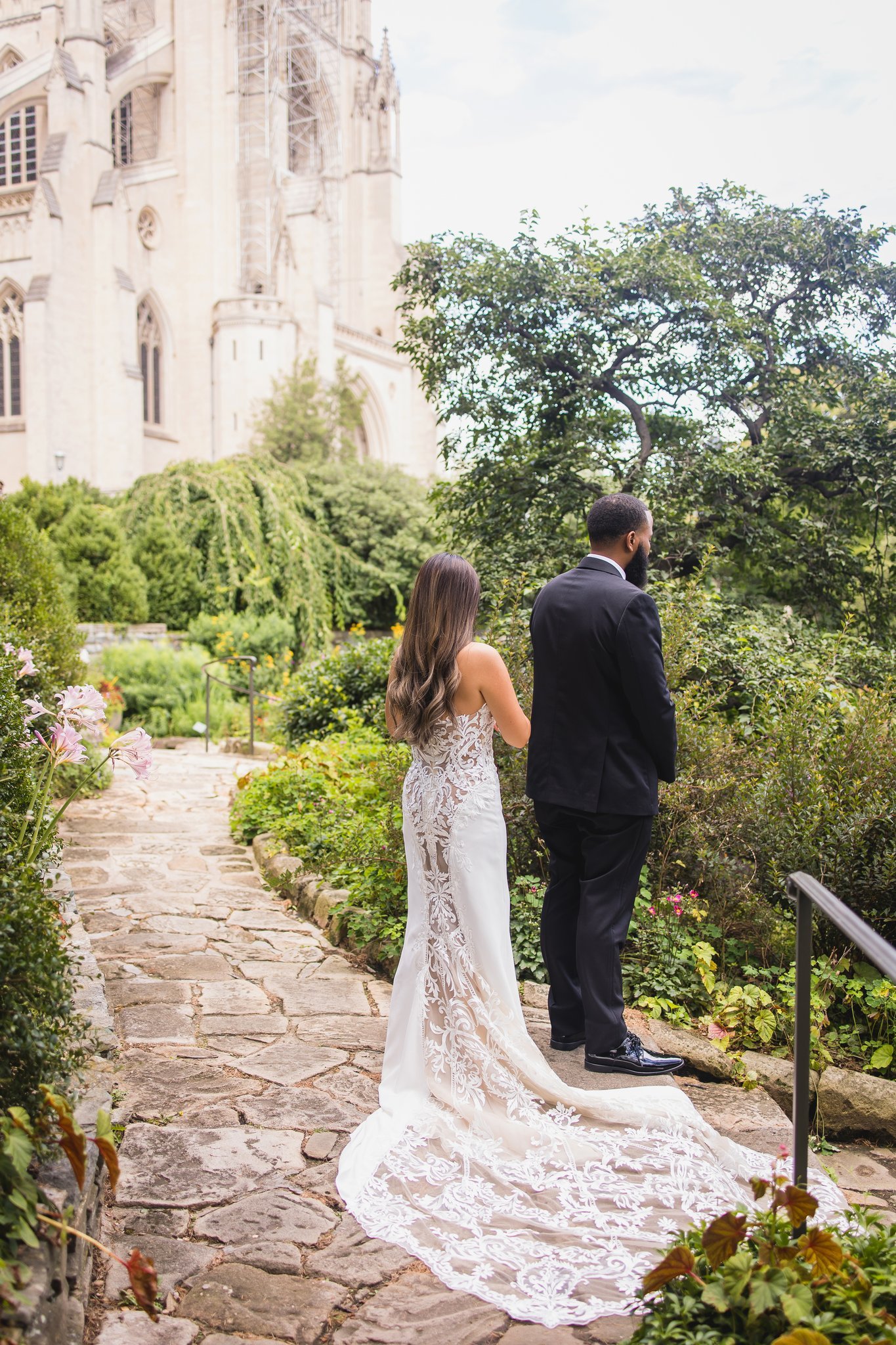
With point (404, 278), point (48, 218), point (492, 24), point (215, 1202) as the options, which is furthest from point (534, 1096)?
point (48, 218)

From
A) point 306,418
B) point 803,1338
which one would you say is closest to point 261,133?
Answer: point 306,418

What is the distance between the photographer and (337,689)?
964 centimetres

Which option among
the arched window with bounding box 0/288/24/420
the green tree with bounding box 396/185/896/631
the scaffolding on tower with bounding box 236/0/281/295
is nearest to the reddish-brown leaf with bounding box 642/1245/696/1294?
the green tree with bounding box 396/185/896/631

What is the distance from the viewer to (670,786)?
15.0 ft

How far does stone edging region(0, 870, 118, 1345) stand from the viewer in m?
1.79

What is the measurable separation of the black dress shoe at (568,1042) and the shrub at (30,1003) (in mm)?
1826

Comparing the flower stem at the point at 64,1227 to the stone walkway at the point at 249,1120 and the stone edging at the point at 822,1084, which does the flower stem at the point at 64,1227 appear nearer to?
the stone walkway at the point at 249,1120

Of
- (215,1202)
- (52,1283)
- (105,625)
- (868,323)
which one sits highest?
(868,323)

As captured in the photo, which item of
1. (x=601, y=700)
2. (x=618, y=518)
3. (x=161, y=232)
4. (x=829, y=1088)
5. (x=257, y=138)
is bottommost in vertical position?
(x=829, y=1088)

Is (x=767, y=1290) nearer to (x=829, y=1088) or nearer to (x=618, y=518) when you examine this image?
(x=829, y=1088)

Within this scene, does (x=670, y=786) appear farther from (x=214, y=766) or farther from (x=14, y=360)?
(x=14, y=360)

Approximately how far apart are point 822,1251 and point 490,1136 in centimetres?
125

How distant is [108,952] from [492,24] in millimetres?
12529

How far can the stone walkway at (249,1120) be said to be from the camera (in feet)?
7.39
